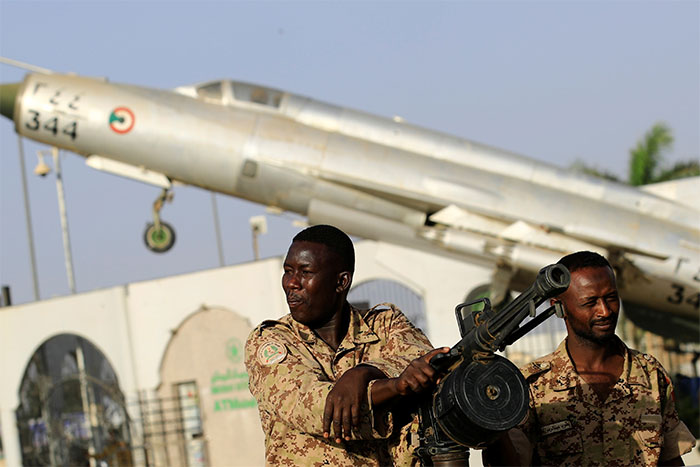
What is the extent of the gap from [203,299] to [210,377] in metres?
1.75

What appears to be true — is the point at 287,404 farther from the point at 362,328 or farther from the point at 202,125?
the point at 202,125

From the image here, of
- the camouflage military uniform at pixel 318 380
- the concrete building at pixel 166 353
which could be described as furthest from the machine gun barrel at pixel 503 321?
the concrete building at pixel 166 353

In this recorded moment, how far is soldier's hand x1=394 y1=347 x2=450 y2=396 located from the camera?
2.63 m

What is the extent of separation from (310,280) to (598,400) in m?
1.33

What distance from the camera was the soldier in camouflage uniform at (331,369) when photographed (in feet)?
8.82

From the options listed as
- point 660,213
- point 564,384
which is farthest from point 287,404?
point 660,213

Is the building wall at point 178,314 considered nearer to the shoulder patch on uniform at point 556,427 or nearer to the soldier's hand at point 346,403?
the shoulder patch on uniform at point 556,427

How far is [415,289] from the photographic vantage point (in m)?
19.4

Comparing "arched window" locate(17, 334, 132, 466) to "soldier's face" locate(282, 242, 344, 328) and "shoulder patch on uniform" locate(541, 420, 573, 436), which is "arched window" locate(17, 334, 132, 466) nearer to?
"shoulder patch on uniform" locate(541, 420, 573, 436)

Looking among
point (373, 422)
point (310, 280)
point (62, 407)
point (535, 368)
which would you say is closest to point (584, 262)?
point (535, 368)

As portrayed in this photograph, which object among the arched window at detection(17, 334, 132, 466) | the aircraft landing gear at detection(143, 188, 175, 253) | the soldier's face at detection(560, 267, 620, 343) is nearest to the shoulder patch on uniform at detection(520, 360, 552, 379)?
the soldier's face at detection(560, 267, 620, 343)

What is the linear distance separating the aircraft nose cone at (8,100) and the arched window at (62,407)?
8.15 m

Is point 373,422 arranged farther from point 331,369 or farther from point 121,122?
point 121,122

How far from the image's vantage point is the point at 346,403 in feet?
8.70
